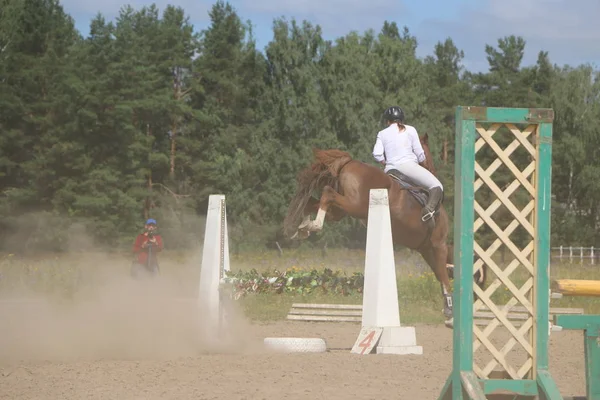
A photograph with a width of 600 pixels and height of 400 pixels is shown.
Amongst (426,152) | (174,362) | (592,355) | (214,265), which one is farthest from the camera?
(426,152)

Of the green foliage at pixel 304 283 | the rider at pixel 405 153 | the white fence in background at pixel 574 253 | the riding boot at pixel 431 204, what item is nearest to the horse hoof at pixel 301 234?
the rider at pixel 405 153

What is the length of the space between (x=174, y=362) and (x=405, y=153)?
3.53 meters

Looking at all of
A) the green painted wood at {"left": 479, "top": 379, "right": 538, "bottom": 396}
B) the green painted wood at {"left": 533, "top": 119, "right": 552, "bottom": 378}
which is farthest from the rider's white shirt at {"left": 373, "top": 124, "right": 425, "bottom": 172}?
the green painted wood at {"left": 479, "top": 379, "right": 538, "bottom": 396}

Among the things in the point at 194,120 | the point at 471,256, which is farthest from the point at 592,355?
the point at 194,120

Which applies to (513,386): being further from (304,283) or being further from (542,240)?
(304,283)

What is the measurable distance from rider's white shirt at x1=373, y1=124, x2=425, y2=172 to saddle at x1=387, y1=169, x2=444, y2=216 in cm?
10

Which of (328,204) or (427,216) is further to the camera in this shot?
(427,216)

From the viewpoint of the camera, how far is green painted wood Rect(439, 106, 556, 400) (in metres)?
5.66

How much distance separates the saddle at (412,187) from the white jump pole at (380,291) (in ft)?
3.89

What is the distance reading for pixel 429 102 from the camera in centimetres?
6281

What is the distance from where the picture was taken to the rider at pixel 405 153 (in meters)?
10.4

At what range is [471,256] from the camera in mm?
5691

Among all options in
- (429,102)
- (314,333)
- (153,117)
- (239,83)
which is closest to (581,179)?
(429,102)

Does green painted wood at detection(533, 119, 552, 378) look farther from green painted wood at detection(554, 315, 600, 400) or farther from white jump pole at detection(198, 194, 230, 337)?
white jump pole at detection(198, 194, 230, 337)
